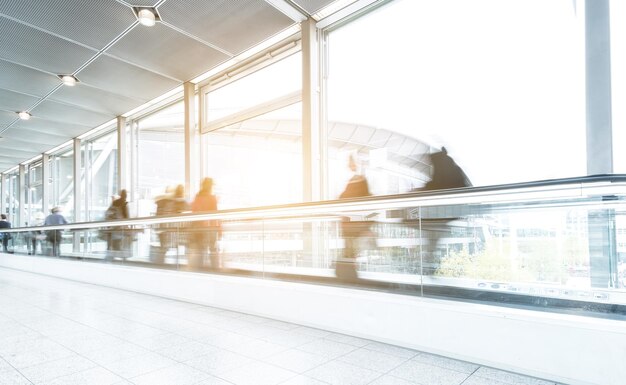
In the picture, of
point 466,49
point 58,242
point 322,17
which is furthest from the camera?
point 58,242

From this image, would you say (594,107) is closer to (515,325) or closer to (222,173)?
(515,325)

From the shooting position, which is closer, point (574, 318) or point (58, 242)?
point (574, 318)

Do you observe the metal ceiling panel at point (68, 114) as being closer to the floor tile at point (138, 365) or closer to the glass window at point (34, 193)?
the glass window at point (34, 193)

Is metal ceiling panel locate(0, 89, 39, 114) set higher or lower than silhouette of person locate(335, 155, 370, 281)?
higher

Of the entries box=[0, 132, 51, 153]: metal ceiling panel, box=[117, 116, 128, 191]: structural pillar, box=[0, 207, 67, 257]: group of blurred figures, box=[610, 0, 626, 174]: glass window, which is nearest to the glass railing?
box=[610, 0, 626, 174]: glass window

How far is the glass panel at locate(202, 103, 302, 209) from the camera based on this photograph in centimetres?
622

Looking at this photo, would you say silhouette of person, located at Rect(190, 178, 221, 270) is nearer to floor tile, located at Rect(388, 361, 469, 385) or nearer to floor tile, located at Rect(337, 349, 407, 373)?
floor tile, located at Rect(337, 349, 407, 373)

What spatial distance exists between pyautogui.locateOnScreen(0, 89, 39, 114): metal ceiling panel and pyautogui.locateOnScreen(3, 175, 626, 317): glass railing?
257 inches

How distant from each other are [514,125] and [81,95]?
8.19 metres

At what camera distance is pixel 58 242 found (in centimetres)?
738

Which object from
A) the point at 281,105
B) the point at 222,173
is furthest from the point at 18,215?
the point at 281,105

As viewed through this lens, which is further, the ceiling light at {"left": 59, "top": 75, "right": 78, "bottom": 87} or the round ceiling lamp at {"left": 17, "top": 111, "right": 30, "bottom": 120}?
the round ceiling lamp at {"left": 17, "top": 111, "right": 30, "bottom": 120}

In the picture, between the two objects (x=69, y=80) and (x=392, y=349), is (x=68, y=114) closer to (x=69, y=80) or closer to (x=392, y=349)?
(x=69, y=80)

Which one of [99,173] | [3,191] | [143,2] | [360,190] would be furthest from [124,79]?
[3,191]
